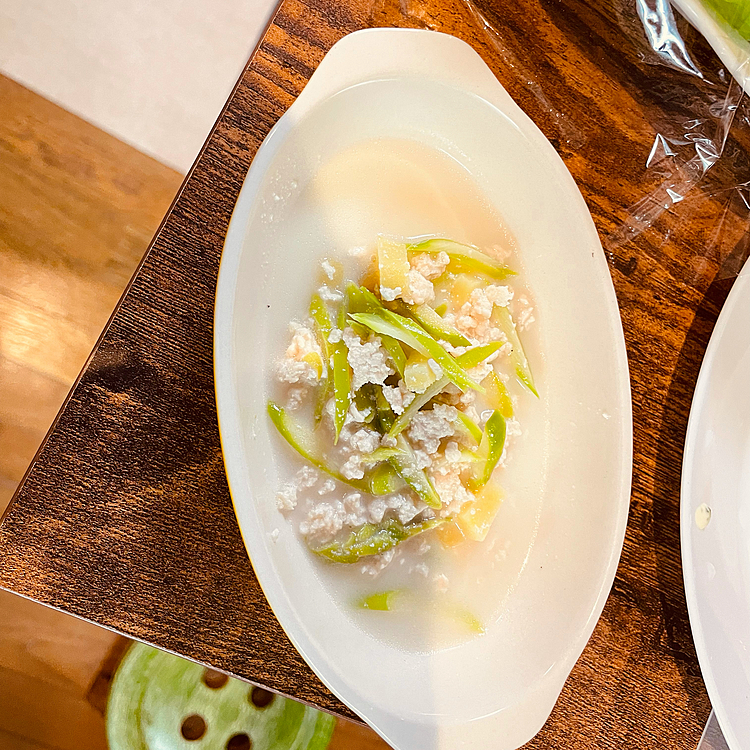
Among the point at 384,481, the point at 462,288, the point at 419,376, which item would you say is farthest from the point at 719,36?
the point at 384,481

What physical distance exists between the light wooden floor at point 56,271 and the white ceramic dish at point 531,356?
0.25 metres

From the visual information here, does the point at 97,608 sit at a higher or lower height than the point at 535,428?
lower

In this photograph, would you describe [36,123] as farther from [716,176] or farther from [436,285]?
[716,176]

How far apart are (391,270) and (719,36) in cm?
41

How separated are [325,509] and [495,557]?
0.22 meters

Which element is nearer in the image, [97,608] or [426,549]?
[97,608]

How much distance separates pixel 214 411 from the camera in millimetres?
638

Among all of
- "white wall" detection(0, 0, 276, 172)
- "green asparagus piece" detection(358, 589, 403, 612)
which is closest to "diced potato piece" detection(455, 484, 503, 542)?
"green asparagus piece" detection(358, 589, 403, 612)

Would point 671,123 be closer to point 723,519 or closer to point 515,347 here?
point 515,347

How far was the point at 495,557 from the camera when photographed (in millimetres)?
727

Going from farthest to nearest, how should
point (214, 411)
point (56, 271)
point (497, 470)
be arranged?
1. point (56, 271)
2. point (497, 470)
3. point (214, 411)

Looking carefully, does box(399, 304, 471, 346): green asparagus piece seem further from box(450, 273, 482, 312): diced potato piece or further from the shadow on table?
the shadow on table

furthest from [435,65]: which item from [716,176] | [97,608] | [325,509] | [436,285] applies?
[97,608]

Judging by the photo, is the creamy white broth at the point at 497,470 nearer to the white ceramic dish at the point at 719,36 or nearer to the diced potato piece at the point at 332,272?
the diced potato piece at the point at 332,272
